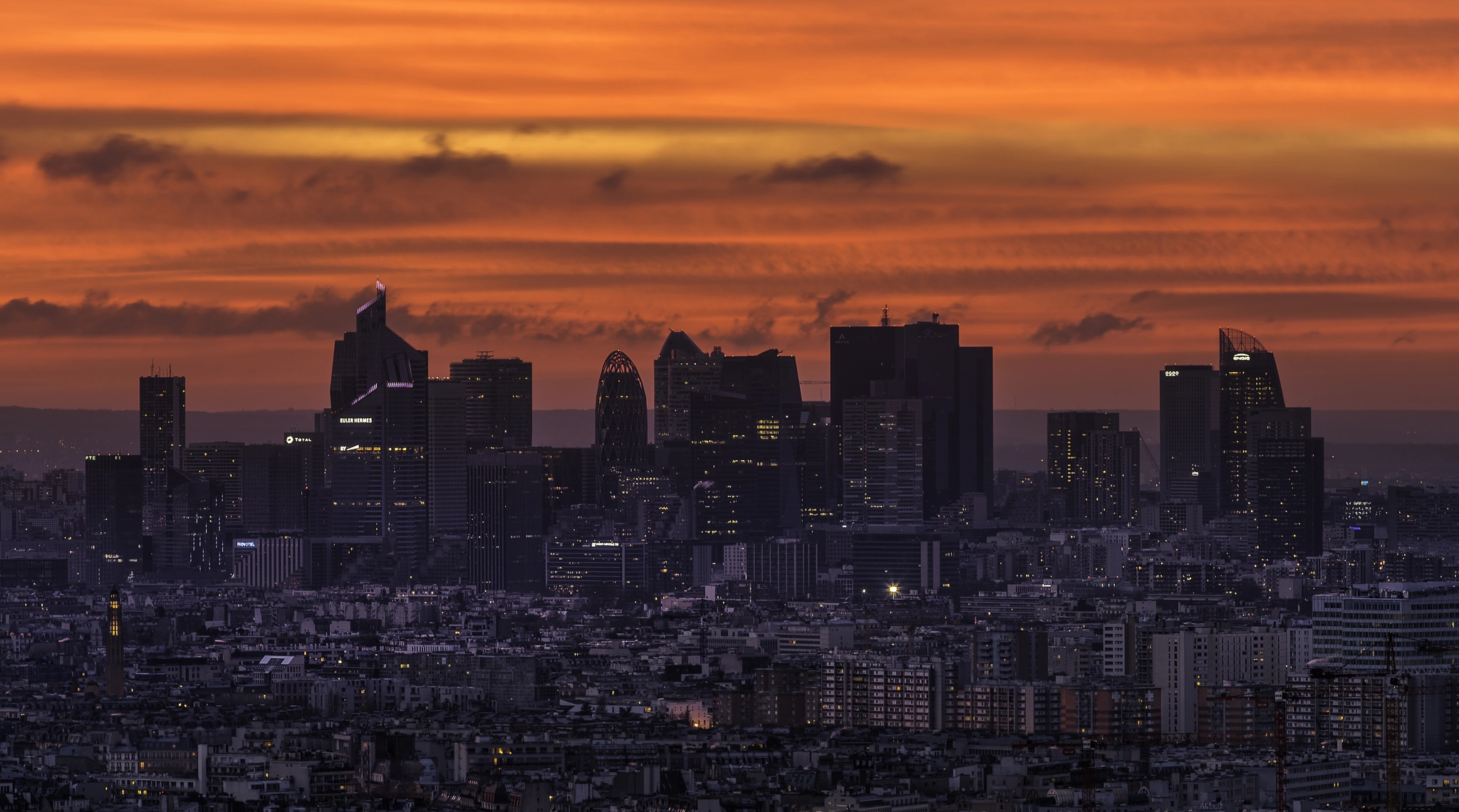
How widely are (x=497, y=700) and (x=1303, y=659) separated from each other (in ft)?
103

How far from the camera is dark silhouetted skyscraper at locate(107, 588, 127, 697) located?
13730cm

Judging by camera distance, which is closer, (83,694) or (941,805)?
(941,805)

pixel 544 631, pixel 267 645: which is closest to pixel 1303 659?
pixel 267 645

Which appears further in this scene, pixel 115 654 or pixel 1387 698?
pixel 115 654

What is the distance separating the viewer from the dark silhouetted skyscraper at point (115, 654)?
13730cm

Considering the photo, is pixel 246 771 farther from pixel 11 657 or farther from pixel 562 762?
pixel 11 657

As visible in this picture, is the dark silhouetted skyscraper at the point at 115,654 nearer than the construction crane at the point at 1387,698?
No

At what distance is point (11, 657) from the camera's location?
16850cm

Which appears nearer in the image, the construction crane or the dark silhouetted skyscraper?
the construction crane

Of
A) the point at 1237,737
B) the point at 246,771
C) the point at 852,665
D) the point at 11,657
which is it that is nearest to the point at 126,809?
the point at 246,771

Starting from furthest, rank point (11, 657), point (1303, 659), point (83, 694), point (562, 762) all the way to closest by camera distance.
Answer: point (11, 657) → point (83, 694) → point (1303, 659) → point (562, 762)

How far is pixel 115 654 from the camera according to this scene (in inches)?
5635

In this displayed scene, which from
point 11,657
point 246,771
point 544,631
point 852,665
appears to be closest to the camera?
A: point 246,771

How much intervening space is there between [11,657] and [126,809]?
89325 millimetres
